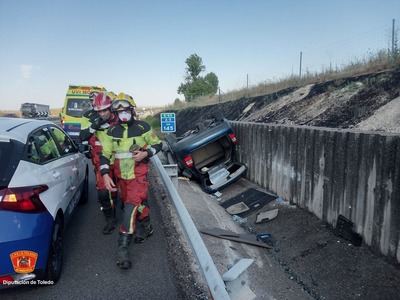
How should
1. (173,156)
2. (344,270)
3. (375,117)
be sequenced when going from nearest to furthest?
1. (344,270)
2. (375,117)
3. (173,156)

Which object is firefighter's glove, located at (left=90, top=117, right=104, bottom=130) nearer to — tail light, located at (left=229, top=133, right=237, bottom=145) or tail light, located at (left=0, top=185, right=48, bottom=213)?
tail light, located at (left=0, top=185, right=48, bottom=213)

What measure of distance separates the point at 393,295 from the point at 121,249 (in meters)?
2.97

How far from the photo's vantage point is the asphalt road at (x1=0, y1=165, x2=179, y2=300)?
356 cm

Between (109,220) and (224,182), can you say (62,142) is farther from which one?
(224,182)

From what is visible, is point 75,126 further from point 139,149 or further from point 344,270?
point 344,270

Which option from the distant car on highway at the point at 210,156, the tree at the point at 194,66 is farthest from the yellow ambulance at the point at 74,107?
the tree at the point at 194,66

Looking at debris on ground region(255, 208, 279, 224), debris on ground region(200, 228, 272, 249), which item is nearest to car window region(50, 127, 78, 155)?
debris on ground region(200, 228, 272, 249)

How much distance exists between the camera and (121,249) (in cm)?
421

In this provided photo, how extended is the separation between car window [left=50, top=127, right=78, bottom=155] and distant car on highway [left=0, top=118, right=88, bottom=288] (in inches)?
30.8

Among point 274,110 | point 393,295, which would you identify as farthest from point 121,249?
point 274,110

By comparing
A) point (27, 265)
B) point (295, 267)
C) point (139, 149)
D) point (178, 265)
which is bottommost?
point (295, 267)

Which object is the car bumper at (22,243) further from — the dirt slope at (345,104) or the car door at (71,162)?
the dirt slope at (345,104)

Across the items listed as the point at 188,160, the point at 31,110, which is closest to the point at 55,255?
the point at 188,160

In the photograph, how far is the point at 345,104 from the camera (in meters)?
9.01
